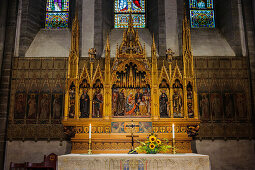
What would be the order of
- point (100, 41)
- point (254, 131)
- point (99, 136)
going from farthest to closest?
1. point (100, 41)
2. point (254, 131)
3. point (99, 136)

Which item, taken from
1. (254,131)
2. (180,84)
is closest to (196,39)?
(180,84)

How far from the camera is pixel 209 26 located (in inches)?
512

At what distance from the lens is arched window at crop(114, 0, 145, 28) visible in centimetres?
1306

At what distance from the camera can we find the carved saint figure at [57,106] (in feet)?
35.3

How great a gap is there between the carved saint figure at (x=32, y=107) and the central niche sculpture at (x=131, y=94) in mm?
3499

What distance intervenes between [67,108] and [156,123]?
9.92 feet

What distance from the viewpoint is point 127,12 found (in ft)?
43.1

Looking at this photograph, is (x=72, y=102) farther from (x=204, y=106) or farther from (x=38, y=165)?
(x=204, y=106)

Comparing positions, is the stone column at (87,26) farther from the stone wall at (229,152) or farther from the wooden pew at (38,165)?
the stone wall at (229,152)

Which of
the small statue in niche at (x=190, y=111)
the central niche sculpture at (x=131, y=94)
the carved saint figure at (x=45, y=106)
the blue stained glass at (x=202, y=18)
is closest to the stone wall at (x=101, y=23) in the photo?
the central niche sculpture at (x=131, y=94)

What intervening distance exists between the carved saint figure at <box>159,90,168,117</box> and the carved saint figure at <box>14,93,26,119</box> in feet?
18.0

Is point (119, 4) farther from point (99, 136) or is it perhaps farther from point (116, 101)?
point (99, 136)

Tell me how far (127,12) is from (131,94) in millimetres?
5203

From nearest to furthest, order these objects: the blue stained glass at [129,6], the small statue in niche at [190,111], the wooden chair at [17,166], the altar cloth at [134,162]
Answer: the altar cloth at [134,162], the wooden chair at [17,166], the small statue in niche at [190,111], the blue stained glass at [129,6]
